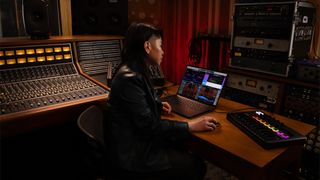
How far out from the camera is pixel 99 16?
240 centimetres

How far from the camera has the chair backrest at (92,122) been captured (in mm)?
1294

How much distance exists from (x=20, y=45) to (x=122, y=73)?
91 cm

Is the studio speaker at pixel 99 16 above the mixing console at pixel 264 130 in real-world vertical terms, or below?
above

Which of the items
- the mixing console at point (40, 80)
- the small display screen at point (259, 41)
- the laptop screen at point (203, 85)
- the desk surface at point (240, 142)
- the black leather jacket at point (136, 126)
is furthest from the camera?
the small display screen at point (259, 41)

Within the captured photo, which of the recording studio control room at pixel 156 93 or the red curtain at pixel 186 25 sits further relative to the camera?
the red curtain at pixel 186 25

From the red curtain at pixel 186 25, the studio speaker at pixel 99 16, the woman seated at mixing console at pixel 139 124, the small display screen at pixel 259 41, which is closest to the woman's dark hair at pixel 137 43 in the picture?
the woman seated at mixing console at pixel 139 124

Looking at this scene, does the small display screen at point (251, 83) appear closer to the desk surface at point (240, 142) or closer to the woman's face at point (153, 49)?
the desk surface at point (240, 142)

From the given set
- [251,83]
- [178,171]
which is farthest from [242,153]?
[251,83]

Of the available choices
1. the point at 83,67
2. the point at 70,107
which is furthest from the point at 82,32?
the point at 70,107

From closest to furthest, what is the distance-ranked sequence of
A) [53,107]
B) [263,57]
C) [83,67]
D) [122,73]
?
[122,73]
[53,107]
[263,57]
[83,67]

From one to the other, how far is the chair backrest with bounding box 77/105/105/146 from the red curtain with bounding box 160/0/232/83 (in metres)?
1.28

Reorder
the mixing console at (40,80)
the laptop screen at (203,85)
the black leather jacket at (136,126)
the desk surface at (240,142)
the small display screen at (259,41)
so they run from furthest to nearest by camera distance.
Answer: the small display screen at (259,41) < the laptop screen at (203,85) < the mixing console at (40,80) < the black leather jacket at (136,126) < the desk surface at (240,142)

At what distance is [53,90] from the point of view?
1689 mm

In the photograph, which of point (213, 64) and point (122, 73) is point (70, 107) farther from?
point (213, 64)
